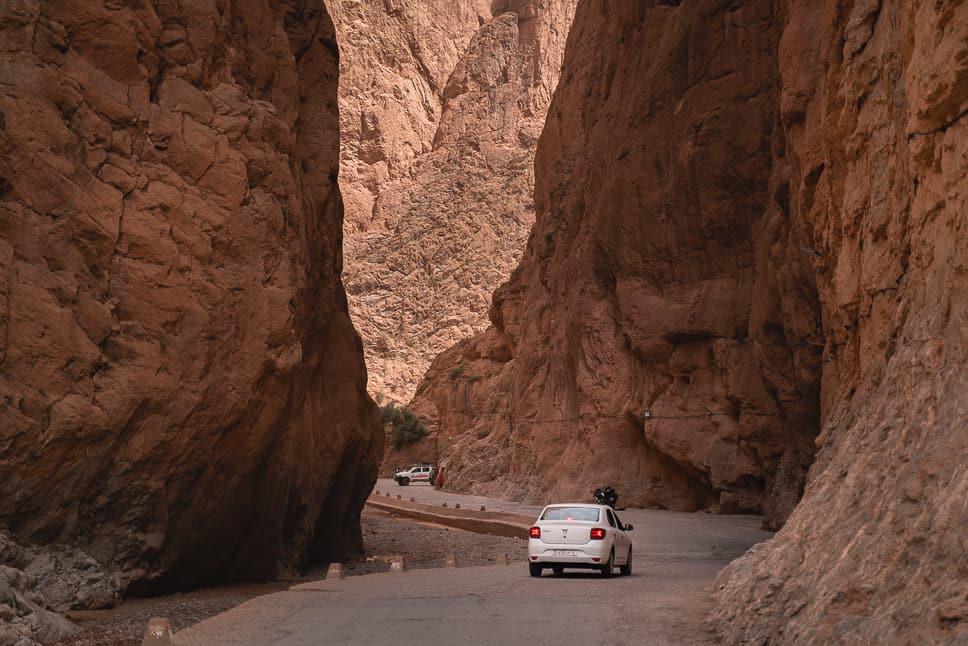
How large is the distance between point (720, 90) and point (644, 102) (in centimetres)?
414

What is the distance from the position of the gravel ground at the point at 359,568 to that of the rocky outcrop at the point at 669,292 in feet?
23.5

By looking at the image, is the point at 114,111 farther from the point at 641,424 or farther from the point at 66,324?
→ the point at 641,424

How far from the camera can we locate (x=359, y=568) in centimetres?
2430

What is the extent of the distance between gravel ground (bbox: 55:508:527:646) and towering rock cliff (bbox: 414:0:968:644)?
6.78 meters

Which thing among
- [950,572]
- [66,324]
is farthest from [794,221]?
[950,572]

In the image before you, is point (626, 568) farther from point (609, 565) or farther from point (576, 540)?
point (576, 540)

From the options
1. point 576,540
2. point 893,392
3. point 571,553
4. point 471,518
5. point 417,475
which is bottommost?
point 571,553

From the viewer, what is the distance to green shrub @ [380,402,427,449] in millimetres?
76250

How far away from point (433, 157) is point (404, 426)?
2136 inches

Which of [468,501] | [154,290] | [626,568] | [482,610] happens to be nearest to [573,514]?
[626,568]

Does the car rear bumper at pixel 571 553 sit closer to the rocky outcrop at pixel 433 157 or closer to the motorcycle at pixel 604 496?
the motorcycle at pixel 604 496

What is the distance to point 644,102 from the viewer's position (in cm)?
3853

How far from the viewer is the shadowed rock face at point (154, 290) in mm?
15227

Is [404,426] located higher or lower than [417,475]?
higher
